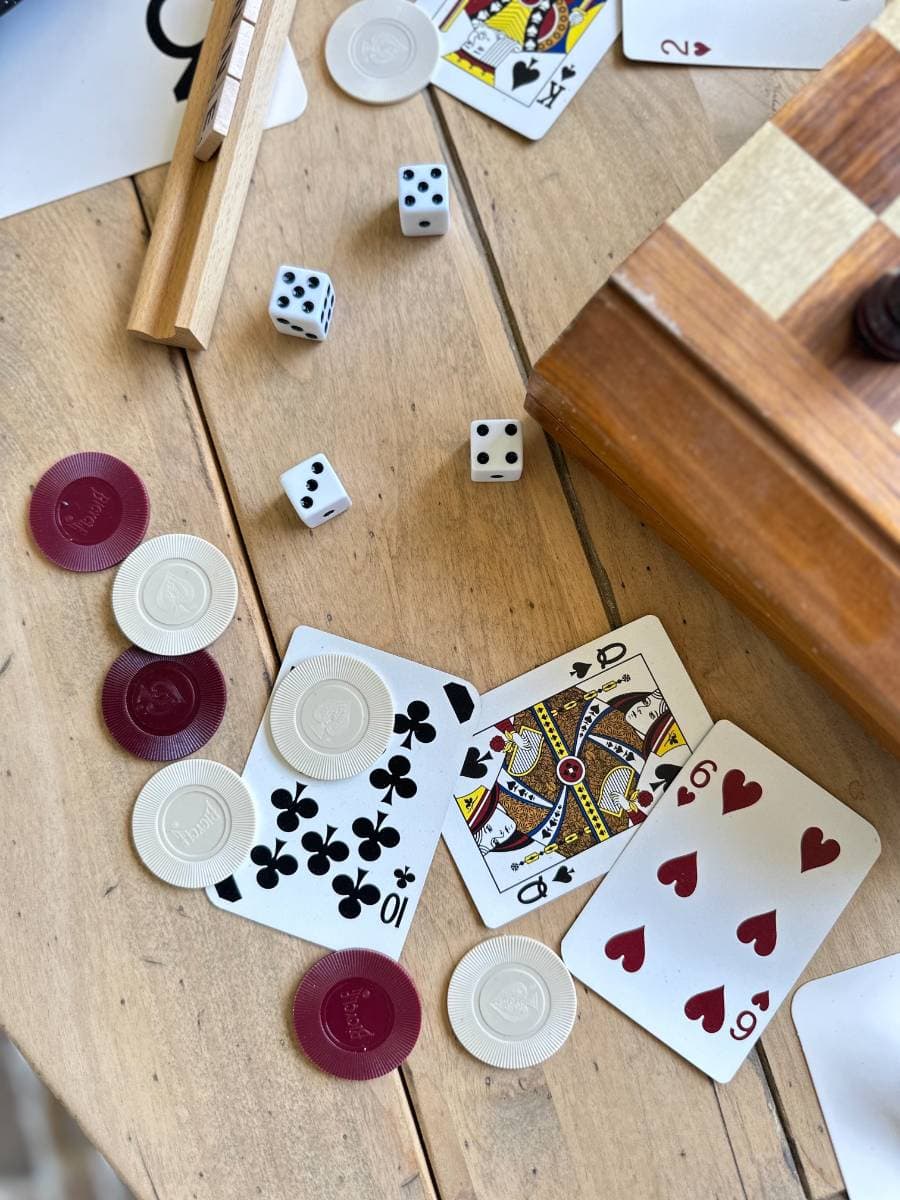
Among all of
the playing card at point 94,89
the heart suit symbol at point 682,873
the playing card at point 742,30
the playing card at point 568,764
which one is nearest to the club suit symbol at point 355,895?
the playing card at point 568,764

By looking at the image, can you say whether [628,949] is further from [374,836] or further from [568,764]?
[374,836]

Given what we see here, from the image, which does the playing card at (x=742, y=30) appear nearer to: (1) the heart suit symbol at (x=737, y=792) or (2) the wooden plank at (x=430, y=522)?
(2) the wooden plank at (x=430, y=522)

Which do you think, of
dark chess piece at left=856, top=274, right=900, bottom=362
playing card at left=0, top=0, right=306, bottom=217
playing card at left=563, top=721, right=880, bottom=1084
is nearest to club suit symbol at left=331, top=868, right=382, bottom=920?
playing card at left=563, top=721, right=880, bottom=1084

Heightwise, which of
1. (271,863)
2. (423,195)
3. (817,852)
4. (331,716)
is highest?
(423,195)

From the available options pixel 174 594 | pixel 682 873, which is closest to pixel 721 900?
pixel 682 873

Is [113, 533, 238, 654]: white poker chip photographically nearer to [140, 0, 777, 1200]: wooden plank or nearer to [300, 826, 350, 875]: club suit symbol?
[140, 0, 777, 1200]: wooden plank

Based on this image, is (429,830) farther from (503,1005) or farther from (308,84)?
(308,84)

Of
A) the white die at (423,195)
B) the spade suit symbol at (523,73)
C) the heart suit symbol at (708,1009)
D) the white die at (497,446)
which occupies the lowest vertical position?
the heart suit symbol at (708,1009)

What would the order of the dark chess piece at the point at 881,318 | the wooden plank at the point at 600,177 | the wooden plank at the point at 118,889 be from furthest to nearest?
1. the wooden plank at the point at 600,177
2. the wooden plank at the point at 118,889
3. the dark chess piece at the point at 881,318

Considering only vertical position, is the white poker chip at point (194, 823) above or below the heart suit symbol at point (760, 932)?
below
